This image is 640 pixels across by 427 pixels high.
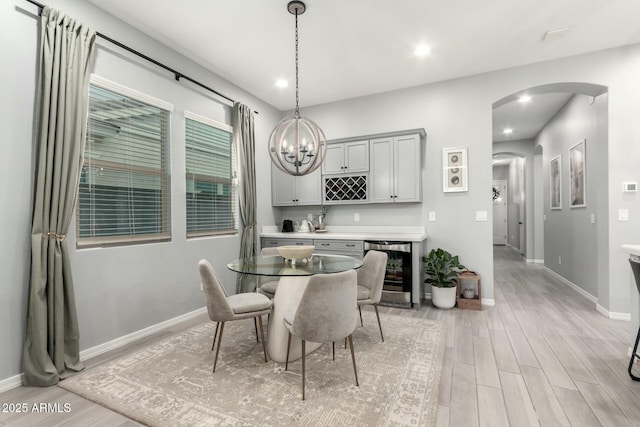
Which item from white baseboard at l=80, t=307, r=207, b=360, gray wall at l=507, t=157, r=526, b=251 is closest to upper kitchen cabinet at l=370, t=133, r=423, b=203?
white baseboard at l=80, t=307, r=207, b=360

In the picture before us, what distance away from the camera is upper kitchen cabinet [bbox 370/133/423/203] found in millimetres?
3949

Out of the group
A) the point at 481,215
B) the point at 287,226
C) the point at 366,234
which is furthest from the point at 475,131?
the point at 287,226

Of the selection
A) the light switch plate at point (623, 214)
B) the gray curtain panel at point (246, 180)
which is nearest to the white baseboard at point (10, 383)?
the gray curtain panel at point (246, 180)

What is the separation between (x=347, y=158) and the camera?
4.36 m

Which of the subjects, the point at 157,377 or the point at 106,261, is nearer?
the point at 157,377

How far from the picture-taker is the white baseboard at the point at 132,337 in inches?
97.9

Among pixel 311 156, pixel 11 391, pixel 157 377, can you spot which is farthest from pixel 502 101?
pixel 11 391

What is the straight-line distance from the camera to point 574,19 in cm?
275

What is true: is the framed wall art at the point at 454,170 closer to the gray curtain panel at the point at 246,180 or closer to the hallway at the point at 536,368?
the hallway at the point at 536,368

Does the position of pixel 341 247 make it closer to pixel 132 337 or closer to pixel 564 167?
pixel 132 337

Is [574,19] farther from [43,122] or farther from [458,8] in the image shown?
[43,122]

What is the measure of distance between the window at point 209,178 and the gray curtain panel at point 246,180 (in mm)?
107

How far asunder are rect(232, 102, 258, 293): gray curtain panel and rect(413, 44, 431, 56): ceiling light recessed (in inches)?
88.5

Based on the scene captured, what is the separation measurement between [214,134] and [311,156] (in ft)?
5.61
